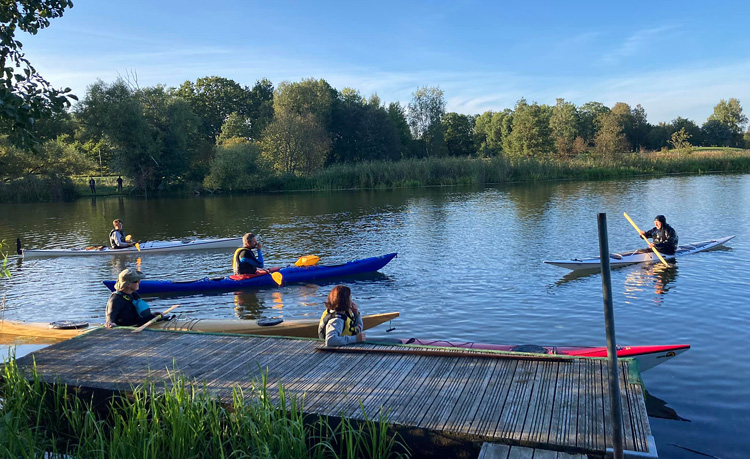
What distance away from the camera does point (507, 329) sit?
28.1 ft

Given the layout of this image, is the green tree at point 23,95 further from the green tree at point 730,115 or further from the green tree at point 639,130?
the green tree at point 730,115

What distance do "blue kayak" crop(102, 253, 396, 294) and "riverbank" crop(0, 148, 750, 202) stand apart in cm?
2990

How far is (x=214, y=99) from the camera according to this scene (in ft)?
206

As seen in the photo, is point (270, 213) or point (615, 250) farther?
point (270, 213)

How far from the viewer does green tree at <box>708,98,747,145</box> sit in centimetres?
7706

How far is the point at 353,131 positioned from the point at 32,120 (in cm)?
5570

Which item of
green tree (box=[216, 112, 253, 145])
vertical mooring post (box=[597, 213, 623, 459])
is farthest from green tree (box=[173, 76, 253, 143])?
vertical mooring post (box=[597, 213, 623, 459])

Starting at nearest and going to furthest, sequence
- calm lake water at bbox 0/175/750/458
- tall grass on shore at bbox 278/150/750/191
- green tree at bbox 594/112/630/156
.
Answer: calm lake water at bbox 0/175/750/458 < tall grass on shore at bbox 278/150/750/191 < green tree at bbox 594/112/630/156

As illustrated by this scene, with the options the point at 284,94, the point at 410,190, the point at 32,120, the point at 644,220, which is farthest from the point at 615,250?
the point at 284,94

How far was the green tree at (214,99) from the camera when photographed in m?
62.0

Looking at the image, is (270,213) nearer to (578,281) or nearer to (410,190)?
(410,190)

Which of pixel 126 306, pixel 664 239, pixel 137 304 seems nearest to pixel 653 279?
pixel 664 239

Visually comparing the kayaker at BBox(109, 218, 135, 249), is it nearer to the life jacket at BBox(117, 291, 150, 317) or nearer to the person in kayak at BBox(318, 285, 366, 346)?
the life jacket at BBox(117, 291, 150, 317)

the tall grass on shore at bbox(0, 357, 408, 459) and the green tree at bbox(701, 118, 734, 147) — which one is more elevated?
the green tree at bbox(701, 118, 734, 147)
